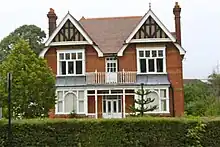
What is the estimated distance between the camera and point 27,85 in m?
24.5

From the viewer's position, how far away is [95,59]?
34688mm

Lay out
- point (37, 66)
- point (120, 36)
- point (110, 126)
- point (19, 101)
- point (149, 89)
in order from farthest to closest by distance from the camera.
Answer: point (120, 36) < point (149, 89) < point (37, 66) < point (19, 101) < point (110, 126)

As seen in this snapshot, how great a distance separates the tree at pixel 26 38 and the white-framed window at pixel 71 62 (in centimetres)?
2190

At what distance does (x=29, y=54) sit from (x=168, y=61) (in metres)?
11.8

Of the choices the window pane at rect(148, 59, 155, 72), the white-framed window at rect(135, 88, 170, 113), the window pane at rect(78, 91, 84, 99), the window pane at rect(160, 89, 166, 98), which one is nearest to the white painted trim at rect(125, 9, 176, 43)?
the window pane at rect(148, 59, 155, 72)

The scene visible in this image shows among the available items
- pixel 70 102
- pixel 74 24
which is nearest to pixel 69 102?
pixel 70 102

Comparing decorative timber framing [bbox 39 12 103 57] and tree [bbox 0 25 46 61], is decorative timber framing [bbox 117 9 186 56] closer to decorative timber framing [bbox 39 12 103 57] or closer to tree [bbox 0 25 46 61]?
decorative timber framing [bbox 39 12 103 57]

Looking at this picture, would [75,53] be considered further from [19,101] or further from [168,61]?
[19,101]

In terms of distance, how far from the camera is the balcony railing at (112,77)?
33.5 m

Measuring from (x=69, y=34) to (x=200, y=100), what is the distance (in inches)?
487

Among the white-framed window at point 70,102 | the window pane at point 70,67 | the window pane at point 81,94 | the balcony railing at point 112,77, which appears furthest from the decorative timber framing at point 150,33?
the white-framed window at point 70,102

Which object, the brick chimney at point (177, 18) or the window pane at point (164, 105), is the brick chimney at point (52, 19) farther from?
the window pane at point (164, 105)

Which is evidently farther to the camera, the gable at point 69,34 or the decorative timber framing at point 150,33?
the gable at point 69,34

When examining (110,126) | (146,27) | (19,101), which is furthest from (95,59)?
(110,126)
